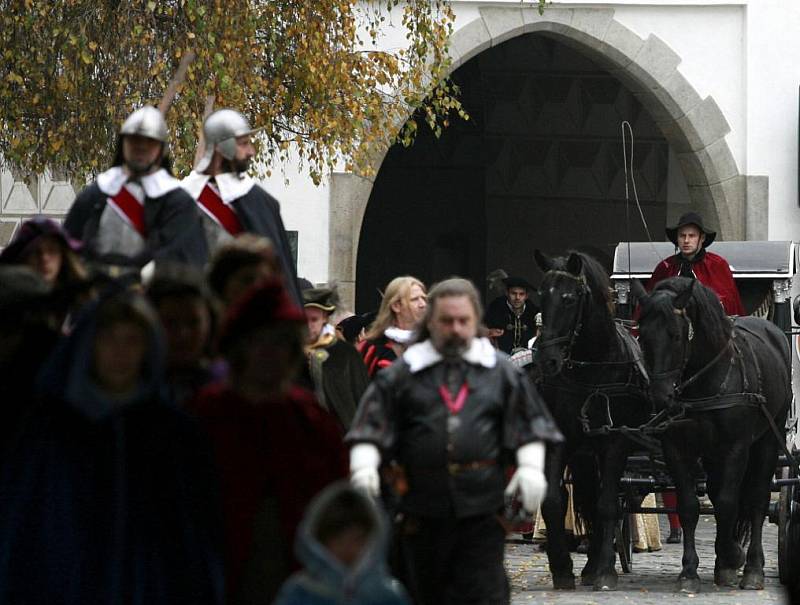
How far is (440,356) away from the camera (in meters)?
7.61

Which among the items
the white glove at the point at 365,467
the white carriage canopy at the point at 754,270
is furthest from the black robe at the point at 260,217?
the white carriage canopy at the point at 754,270

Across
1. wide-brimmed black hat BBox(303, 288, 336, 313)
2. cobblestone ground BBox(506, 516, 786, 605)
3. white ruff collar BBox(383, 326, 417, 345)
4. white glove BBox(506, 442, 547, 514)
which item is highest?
wide-brimmed black hat BBox(303, 288, 336, 313)

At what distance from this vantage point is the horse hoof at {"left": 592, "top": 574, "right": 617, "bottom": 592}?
12802 millimetres

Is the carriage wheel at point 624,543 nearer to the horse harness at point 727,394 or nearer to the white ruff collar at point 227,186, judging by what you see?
the horse harness at point 727,394

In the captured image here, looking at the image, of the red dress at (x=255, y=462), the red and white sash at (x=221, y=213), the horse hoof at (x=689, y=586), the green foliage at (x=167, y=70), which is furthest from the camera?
the green foliage at (x=167, y=70)

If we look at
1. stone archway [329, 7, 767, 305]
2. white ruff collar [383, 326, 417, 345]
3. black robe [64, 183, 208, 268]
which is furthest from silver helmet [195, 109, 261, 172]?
stone archway [329, 7, 767, 305]

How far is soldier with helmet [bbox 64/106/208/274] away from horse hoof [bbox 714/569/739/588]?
5.82 metres

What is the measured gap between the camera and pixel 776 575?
Result: 46.2 feet

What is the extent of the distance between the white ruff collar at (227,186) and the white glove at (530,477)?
1.93m

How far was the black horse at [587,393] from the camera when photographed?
42.2 ft

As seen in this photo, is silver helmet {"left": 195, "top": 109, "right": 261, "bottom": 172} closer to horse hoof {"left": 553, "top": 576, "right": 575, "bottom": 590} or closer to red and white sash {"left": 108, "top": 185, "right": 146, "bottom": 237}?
red and white sash {"left": 108, "top": 185, "right": 146, "bottom": 237}

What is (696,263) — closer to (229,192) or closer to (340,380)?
(340,380)

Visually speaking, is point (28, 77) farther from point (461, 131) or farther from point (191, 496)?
point (461, 131)

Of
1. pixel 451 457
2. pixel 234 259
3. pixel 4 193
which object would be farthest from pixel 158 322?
pixel 4 193
